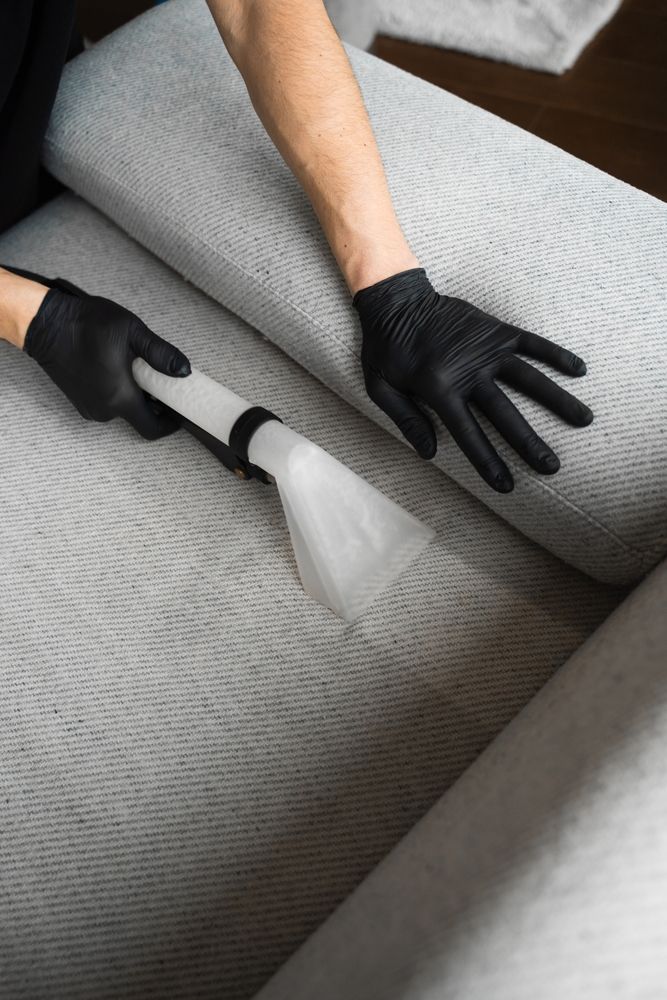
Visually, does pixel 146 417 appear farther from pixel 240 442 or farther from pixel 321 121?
pixel 321 121

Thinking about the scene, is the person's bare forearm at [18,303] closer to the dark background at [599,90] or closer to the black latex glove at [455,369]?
the black latex glove at [455,369]

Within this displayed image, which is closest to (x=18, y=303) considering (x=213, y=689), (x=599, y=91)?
(x=213, y=689)

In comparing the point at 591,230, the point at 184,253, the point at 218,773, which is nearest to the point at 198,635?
the point at 218,773

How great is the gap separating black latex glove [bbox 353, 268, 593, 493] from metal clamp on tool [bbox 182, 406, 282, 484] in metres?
0.14

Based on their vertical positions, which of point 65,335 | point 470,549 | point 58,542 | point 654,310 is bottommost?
point 58,542

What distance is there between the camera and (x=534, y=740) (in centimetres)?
62

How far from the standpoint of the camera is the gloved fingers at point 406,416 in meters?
0.88

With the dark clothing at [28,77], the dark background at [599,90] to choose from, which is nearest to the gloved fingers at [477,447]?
the dark clothing at [28,77]

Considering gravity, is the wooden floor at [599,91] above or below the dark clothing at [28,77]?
above

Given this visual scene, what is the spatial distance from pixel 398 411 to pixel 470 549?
19cm

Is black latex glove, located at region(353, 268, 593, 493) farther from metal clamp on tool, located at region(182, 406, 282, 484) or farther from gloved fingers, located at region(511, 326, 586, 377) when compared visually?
metal clamp on tool, located at region(182, 406, 282, 484)

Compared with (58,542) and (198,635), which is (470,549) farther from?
(58,542)

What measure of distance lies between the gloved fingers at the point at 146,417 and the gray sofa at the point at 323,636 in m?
0.02

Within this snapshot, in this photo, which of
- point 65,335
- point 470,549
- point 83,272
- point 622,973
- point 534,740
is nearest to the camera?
point 622,973
